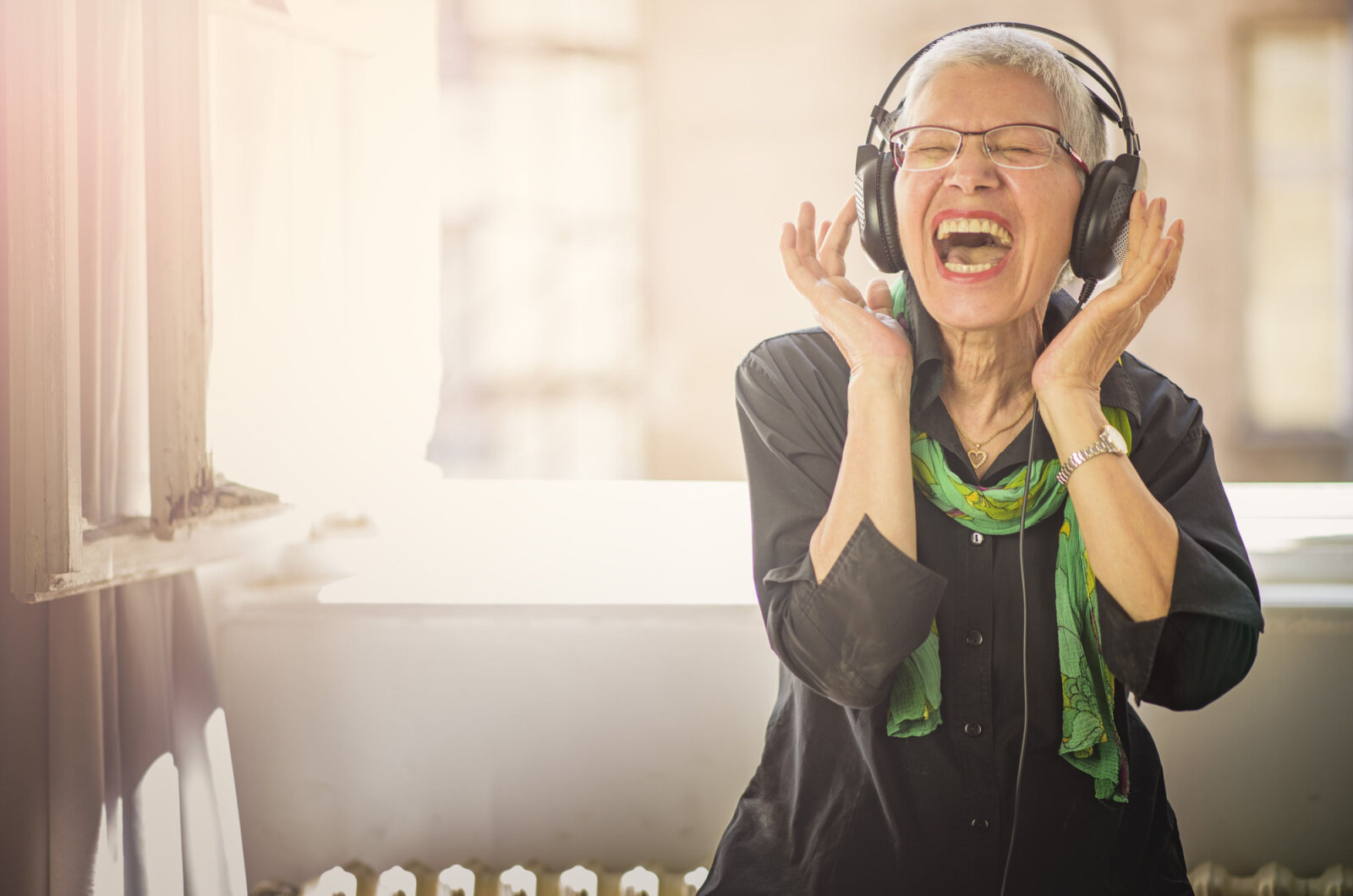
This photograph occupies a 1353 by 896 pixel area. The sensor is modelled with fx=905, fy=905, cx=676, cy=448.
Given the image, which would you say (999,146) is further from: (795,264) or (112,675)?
(112,675)

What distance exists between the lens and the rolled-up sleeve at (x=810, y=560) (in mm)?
783

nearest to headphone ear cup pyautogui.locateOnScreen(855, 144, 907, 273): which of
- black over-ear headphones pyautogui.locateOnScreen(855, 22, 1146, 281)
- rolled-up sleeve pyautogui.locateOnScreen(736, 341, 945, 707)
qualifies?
black over-ear headphones pyautogui.locateOnScreen(855, 22, 1146, 281)

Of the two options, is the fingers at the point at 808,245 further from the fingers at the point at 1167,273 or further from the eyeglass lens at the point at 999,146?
the fingers at the point at 1167,273

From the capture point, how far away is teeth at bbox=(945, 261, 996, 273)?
0.86 meters

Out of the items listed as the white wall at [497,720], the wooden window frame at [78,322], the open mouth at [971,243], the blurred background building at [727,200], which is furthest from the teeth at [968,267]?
the blurred background building at [727,200]

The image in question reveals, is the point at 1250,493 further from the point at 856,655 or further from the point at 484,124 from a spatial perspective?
the point at 484,124

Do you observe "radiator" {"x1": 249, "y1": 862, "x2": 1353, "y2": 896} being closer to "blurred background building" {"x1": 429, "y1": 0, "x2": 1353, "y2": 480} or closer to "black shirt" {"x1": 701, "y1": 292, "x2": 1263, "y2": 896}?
"black shirt" {"x1": 701, "y1": 292, "x2": 1263, "y2": 896}

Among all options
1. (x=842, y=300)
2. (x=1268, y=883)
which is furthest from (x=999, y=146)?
(x=1268, y=883)

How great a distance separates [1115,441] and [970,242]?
248 millimetres

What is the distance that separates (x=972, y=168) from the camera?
0.85 m

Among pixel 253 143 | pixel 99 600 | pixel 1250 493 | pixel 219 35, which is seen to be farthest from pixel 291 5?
pixel 1250 493

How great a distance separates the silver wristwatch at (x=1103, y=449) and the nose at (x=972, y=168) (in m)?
0.25

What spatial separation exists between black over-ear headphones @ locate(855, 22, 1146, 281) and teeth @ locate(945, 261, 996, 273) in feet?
0.21

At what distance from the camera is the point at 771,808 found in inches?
36.8
